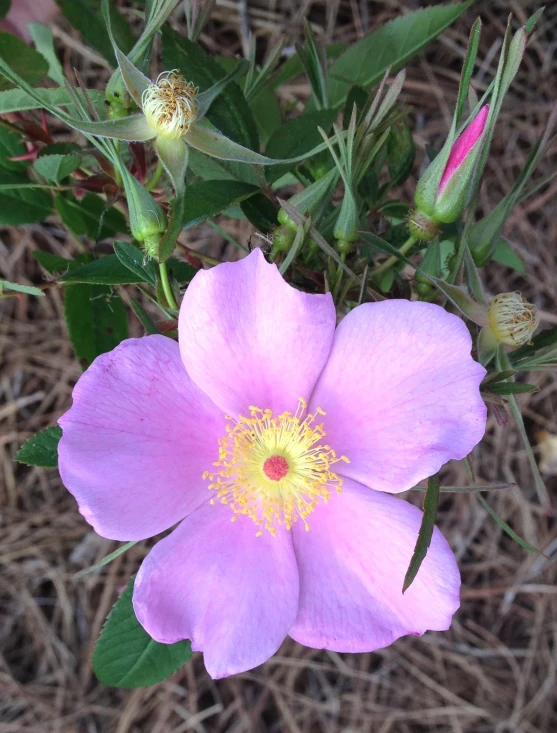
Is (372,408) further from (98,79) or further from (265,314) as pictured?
(98,79)

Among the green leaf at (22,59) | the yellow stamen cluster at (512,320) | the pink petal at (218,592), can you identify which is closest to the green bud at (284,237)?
the yellow stamen cluster at (512,320)

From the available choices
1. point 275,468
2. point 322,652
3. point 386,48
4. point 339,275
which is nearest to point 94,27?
point 386,48

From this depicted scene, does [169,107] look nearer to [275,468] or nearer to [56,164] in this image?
[56,164]

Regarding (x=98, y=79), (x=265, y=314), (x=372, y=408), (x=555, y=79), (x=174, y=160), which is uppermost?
(x=555, y=79)

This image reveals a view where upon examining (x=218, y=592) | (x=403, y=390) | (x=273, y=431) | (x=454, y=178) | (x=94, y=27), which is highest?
(x=94, y=27)

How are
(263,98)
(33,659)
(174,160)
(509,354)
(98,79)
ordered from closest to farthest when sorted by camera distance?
1. (174,160)
2. (509,354)
3. (263,98)
4. (98,79)
5. (33,659)

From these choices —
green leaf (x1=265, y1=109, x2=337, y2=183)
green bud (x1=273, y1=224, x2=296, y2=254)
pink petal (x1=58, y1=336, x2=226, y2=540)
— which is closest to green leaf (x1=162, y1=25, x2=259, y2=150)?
green leaf (x1=265, y1=109, x2=337, y2=183)

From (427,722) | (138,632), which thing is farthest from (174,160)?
(427,722)

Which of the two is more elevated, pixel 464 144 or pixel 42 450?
pixel 464 144
